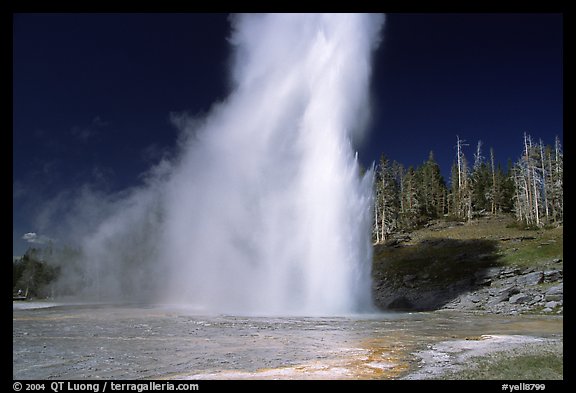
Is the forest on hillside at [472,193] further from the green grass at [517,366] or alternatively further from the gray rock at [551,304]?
the green grass at [517,366]

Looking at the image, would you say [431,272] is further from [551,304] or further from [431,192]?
[431,192]

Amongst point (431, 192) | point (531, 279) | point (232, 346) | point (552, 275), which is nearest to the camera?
point (232, 346)

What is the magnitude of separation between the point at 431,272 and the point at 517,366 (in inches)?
1339

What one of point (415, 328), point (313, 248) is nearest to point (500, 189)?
point (313, 248)

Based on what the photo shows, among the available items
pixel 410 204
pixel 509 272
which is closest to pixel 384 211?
pixel 410 204

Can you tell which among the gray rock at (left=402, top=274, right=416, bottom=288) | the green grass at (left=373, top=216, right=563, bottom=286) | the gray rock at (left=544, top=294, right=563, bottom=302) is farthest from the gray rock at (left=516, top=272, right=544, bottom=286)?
the gray rock at (left=402, top=274, right=416, bottom=288)

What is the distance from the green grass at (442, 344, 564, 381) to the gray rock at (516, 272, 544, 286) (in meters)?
22.3

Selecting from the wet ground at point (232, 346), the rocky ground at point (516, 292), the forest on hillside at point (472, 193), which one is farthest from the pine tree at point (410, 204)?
the wet ground at point (232, 346)

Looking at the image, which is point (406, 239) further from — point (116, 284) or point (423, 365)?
point (423, 365)

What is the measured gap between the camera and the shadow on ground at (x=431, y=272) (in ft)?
119

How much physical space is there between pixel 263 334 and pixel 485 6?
13.6 metres

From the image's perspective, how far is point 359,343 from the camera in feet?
46.5

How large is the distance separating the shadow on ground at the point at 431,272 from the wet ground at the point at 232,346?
14978 mm

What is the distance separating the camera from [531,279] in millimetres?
31922
